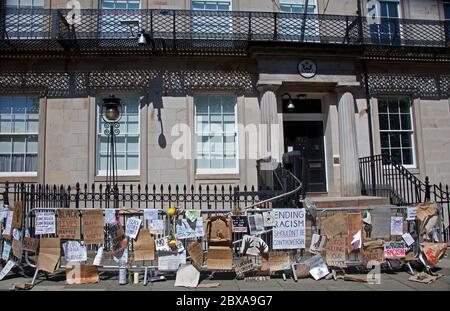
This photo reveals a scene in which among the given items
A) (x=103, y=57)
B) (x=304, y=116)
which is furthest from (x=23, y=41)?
(x=304, y=116)

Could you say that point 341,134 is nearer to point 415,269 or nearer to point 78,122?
point 415,269

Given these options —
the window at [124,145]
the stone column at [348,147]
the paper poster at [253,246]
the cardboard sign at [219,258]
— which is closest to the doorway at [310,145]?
the stone column at [348,147]

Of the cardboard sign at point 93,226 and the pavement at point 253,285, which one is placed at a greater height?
the cardboard sign at point 93,226

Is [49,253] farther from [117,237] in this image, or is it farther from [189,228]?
[189,228]

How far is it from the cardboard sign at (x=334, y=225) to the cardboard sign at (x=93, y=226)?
3914 millimetres

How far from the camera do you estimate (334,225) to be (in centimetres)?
695

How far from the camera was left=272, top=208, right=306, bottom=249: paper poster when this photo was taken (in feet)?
22.5

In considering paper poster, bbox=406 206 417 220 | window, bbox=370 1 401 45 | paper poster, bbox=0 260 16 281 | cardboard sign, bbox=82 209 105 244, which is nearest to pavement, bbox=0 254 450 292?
paper poster, bbox=0 260 16 281

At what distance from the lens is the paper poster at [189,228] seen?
22.2ft

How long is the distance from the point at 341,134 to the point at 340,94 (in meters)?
1.24

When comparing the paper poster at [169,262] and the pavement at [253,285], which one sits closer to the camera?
the pavement at [253,285]

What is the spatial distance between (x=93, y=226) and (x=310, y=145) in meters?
7.65

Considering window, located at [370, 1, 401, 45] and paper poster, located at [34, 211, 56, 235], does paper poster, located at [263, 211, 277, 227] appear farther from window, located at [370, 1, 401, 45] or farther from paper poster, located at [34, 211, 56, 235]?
window, located at [370, 1, 401, 45]

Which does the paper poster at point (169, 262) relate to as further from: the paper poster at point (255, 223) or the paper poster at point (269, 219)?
the paper poster at point (269, 219)
